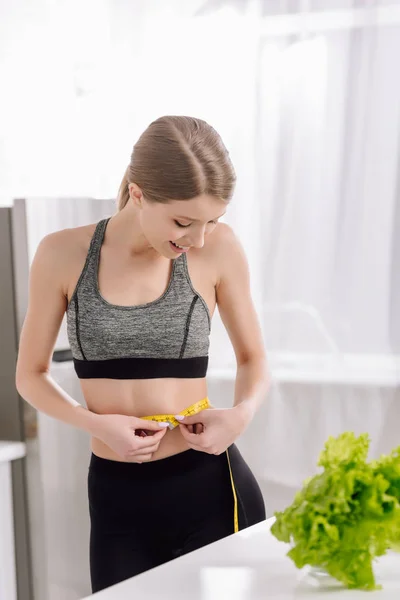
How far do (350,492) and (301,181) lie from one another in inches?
83.5

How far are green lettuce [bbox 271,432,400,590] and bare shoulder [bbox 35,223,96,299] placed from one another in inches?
36.2

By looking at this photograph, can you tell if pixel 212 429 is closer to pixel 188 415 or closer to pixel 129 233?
pixel 188 415

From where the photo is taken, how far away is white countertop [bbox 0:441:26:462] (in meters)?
2.85

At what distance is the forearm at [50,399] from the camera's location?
6.49ft

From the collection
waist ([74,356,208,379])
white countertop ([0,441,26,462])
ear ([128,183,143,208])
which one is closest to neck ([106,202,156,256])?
ear ([128,183,143,208])

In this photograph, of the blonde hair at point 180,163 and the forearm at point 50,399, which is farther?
the forearm at point 50,399

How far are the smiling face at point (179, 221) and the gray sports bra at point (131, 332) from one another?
162 mm

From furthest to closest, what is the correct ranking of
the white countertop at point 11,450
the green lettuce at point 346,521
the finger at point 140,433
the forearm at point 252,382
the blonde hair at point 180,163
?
the white countertop at point 11,450
the forearm at point 252,382
the finger at point 140,433
the blonde hair at point 180,163
the green lettuce at point 346,521

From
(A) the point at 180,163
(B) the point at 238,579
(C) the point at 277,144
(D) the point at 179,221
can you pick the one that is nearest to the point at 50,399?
(D) the point at 179,221

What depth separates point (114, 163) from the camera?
3625mm

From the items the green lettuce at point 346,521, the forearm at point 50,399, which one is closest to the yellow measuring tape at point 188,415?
the forearm at point 50,399

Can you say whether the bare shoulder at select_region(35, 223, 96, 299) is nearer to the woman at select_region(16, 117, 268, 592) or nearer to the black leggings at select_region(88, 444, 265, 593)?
the woman at select_region(16, 117, 268, 592)

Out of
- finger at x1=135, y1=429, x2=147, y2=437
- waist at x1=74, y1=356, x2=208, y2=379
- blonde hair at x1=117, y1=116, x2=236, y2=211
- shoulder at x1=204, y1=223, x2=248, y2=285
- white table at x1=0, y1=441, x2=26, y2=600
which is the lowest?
white table at x1=0, y1=441, x2=26, y2=600

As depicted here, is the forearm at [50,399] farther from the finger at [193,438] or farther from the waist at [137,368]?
the finger at [193,438]
